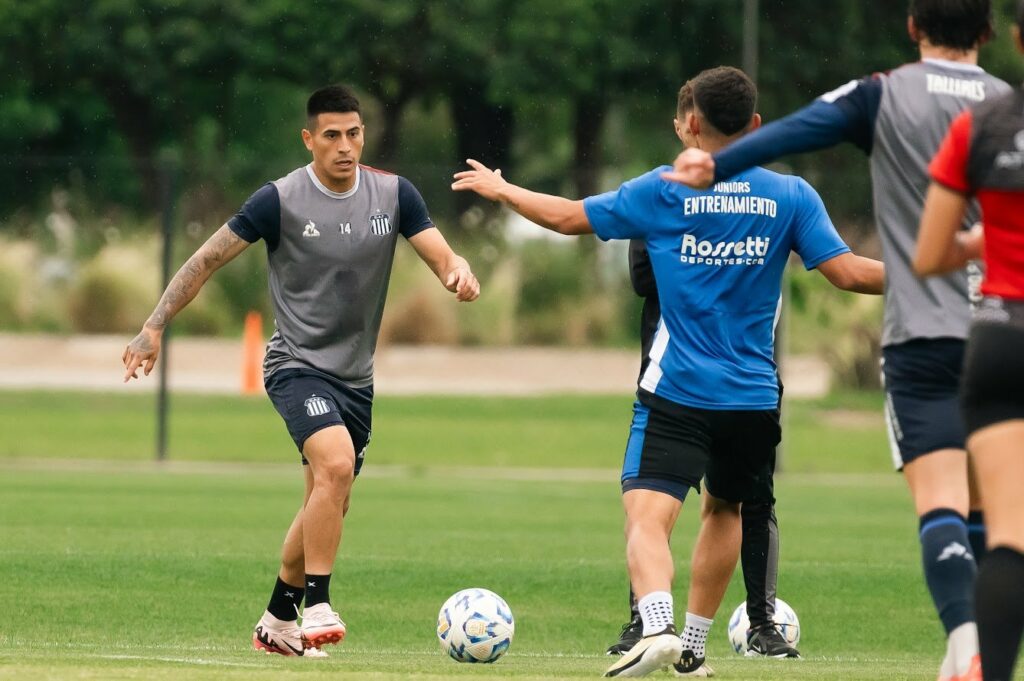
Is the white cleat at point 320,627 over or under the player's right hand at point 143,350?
under

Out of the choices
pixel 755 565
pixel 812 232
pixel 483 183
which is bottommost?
pixel 755 565

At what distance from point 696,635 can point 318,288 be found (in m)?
2.37

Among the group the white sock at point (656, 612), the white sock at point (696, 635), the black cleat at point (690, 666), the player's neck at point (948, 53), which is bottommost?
the black cleat at point (690, 666)

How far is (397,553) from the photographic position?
1312cm

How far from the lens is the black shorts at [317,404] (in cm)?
866

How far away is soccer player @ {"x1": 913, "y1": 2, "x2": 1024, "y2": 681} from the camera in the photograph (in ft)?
16.9

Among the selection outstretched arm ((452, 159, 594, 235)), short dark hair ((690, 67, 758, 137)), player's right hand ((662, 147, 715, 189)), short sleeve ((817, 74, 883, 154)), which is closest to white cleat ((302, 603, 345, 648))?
outstretched arm ((452, 159, 594, 235))

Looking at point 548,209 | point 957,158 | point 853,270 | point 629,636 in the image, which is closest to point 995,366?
point 957,158

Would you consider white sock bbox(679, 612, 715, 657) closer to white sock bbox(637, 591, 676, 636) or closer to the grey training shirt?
white sock bbox(637, 591, 676, 636)

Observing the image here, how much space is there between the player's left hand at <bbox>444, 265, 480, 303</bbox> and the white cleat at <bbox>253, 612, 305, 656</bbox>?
1.65m

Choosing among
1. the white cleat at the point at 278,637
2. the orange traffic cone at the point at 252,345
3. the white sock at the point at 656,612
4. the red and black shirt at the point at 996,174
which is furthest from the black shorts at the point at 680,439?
the orange traffic cone at the point at 252,345

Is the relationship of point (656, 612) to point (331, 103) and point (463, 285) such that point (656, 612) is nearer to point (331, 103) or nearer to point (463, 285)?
point (463, 285)

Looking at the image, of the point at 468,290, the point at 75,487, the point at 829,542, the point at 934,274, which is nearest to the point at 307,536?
the point at 468,290

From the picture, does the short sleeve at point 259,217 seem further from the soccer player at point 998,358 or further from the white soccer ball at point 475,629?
the soccer player at point 998,358
